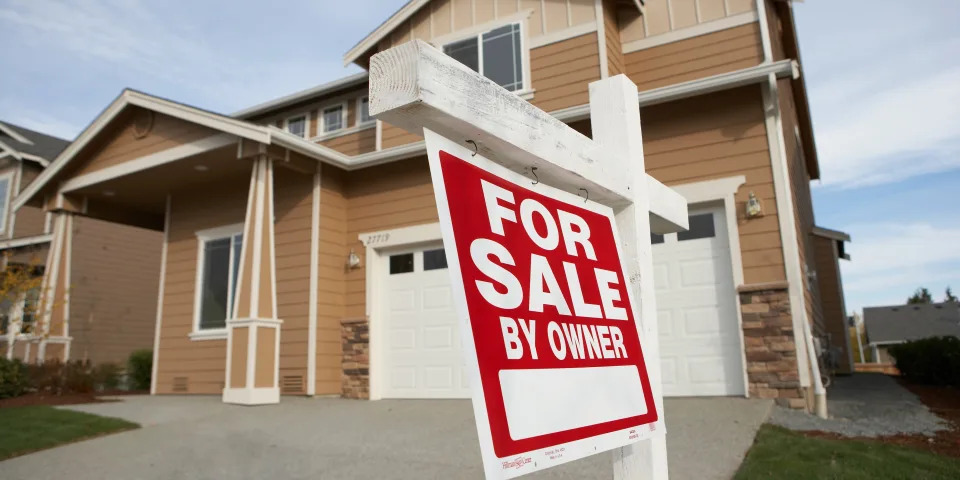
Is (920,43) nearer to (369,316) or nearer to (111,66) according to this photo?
(369,316)

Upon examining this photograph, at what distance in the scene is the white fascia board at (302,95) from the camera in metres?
11.8

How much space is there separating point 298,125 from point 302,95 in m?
0.72

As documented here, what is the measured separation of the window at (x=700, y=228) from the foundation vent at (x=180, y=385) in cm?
859

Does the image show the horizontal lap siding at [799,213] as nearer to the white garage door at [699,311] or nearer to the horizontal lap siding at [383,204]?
the white garage door at [699,311]

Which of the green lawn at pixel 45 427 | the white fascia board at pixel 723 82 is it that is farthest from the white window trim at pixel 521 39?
the green lawn at pixel 45 427

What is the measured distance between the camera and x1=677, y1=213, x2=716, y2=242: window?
7.70 metres

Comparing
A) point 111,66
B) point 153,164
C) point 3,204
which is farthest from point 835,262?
point 3,204

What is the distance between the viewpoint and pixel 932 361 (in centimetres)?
1016

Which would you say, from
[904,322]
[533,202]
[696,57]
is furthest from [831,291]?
[904,322]

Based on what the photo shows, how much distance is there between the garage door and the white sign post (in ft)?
22.3

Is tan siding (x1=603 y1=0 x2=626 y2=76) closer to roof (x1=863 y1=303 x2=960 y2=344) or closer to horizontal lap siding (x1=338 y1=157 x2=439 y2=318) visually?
horizontal lap siding (x1=338 y1=157 x2=439 y2=318)

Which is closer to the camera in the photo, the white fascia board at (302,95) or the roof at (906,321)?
the white fascia board at (302,95)

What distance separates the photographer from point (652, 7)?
9.70 metres

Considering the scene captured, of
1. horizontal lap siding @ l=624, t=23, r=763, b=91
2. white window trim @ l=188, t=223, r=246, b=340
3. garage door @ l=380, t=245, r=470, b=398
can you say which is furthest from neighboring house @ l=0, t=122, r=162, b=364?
horizontal lap siding @ l=624, t=23, r=763, b=91
